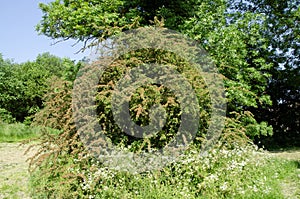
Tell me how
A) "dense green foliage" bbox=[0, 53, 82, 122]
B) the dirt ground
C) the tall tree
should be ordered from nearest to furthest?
the dirt ground, the tall tree, "dense green foliage" bbox=[0, 53, 82, 122]

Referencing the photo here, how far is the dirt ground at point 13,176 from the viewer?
15.9 feet

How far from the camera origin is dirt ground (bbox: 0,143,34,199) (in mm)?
4855

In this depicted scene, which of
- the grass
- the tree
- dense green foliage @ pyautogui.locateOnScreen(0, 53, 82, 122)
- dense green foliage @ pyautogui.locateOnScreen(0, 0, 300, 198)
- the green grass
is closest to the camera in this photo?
the grass

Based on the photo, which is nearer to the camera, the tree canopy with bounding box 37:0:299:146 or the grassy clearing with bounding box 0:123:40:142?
the tree canopy with bounding box 37:0:299:146

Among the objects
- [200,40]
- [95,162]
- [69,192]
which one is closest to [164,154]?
[95,162]

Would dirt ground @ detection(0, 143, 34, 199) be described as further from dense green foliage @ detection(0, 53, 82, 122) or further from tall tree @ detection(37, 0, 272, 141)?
dense green foliage @ detection(0, 53, 82, 122)

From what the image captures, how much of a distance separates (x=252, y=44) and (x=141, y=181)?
6.04 meters

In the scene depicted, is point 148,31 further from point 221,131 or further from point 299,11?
point 299,11

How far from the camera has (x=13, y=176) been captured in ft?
20.1

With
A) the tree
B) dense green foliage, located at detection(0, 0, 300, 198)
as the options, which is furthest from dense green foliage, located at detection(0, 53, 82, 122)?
the tree

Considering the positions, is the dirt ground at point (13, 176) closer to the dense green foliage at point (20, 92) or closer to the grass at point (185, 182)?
the grass at point (185, 182)

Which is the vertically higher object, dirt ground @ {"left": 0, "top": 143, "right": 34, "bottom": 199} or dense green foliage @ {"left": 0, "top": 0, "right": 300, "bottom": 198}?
dense green foliage @ {"left": 0, "top": 0, "right": 300, "bottom": 198}

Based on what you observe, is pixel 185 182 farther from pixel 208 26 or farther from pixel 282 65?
pixel 282 65

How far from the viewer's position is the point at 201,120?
4941 millimetres
